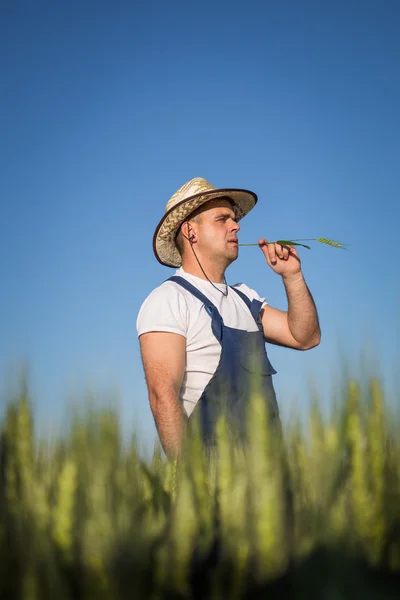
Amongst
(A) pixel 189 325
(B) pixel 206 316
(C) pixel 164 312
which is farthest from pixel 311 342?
(C) pixel 164 312

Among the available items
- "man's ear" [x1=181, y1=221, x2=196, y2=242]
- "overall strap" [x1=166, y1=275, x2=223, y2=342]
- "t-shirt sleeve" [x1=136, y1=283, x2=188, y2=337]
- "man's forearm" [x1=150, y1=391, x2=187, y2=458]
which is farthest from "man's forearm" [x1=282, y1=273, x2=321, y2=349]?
"man's forearm" [x1=150, y1=391, x2=187, y2=458]

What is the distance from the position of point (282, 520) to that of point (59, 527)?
0.31 m

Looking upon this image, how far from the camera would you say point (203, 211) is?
4.97m

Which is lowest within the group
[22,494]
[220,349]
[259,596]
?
[259,596]

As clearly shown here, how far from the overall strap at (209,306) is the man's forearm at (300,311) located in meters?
0.67

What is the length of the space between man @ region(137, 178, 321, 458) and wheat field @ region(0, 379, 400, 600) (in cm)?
223

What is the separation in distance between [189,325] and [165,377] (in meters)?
0.49

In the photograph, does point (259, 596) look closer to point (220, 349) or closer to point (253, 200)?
point (220, 349)

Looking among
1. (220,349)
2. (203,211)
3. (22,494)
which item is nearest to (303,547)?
(22,494)

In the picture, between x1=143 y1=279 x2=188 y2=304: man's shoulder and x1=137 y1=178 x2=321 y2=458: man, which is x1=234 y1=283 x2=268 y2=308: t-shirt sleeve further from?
x1=143 y1=279 x2=188 y2=304: man's shoulder

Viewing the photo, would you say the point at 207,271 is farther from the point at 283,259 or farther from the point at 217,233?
the point at 283,259

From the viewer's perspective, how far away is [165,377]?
148 inches

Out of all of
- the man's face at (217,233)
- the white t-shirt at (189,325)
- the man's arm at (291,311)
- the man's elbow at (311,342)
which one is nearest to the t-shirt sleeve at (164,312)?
the white t-shirt at (189,325)

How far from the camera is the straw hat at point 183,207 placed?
4902 millimetres
